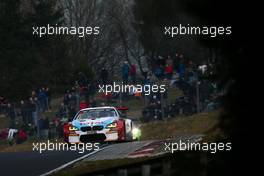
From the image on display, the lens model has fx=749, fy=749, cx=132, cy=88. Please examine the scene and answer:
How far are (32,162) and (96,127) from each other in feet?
8.92

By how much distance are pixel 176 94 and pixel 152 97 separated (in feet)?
2.77

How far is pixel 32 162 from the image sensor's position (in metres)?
16.0

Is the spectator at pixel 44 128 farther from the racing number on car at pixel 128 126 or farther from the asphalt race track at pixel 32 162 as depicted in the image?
the racing number on car at pixel 128 126

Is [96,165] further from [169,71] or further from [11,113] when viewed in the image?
[11,113]

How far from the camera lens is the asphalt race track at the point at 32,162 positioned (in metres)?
14.3

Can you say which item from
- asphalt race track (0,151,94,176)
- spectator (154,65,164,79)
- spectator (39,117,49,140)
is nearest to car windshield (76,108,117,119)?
asphalt race track (0,151,94,176)

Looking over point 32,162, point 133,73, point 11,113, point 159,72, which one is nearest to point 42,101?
point 11,113

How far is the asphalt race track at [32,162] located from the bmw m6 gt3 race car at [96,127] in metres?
0.48

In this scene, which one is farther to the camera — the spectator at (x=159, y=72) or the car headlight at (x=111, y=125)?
the spectator at (x=159, y=72)

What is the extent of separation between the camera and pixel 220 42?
4.54m

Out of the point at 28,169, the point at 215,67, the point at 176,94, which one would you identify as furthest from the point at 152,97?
the point at 215,67

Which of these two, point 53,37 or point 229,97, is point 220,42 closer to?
point 229,97

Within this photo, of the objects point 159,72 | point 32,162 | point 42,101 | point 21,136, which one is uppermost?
point 159,72

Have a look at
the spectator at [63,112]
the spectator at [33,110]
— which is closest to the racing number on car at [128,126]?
the spectator at [63,112]
